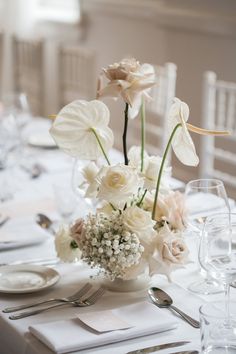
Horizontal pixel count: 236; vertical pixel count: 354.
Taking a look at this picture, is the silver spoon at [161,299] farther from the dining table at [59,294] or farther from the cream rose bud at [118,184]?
the cream rose bud at [118,184]

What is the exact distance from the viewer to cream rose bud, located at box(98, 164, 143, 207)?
1571 millimetres

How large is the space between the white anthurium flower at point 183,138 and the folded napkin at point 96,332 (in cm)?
30

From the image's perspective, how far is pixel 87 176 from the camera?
169cm

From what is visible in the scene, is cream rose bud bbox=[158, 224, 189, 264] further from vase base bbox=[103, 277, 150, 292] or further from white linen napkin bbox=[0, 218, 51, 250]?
white linen napkin bbox=[0, 218, 51, 250]

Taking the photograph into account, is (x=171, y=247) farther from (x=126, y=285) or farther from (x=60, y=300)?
(x=60, y=300)

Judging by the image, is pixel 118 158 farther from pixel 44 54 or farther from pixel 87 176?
pixel 44 54

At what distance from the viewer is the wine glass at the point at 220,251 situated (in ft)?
4.86

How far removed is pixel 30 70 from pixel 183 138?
394 cm

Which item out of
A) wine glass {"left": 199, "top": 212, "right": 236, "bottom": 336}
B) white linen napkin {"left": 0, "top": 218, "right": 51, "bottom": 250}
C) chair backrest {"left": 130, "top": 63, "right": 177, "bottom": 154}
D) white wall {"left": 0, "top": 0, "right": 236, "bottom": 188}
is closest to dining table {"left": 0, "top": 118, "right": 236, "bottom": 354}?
white linen napkin {"left": 0, "top": 218, "right": 51, "bottom": 250}

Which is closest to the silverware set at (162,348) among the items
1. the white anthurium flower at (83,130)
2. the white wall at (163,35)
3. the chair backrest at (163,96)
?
the white anthurium flower at (83,130)

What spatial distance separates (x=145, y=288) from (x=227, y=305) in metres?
0.26

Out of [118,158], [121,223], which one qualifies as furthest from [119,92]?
[118,158]

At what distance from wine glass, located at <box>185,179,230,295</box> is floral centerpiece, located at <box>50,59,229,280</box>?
9 centimetres

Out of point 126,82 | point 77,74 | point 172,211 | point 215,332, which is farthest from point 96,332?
point 77,74
